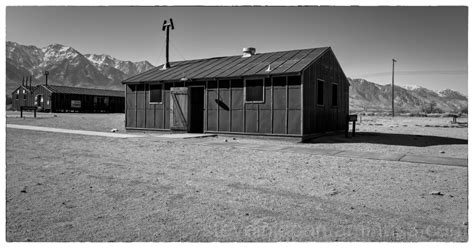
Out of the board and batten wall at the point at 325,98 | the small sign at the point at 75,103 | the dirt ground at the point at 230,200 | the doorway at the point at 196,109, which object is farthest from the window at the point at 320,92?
the small sign at the point at 75,103

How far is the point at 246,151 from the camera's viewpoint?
10.8m

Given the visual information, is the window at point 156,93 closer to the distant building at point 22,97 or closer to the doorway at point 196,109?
the doorway at point 196,109

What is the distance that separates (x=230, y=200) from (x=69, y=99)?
2056 inches

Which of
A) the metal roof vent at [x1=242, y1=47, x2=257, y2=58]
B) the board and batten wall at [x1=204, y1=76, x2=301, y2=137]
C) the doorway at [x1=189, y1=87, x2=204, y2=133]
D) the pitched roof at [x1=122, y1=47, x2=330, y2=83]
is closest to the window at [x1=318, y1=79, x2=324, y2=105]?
the pitched roof at [x1=122, y1=47, x2=330, y2=83]

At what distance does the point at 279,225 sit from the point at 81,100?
2116 inches

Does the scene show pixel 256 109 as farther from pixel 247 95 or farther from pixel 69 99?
pixel 69 99

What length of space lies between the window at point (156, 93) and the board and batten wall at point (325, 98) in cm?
849

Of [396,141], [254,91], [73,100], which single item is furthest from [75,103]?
[396,141]

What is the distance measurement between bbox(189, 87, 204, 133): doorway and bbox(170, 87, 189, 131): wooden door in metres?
0.62

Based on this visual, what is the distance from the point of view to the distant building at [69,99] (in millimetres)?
49562

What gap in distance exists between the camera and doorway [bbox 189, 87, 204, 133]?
1878 centimetres

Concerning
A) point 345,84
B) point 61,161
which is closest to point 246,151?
point 61,161

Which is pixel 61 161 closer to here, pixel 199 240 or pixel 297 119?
pixel 199 240

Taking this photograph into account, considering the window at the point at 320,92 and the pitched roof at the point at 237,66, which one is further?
the window at the point at 320,92
